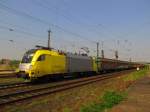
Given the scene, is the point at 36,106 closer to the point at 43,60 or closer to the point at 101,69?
the point at 43,60

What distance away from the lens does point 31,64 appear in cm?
2258

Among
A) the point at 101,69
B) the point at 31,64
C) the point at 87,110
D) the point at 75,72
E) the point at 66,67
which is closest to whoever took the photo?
the point at 87,110

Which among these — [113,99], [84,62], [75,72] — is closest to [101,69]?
[84,62]

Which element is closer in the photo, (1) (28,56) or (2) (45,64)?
(1) (28,56)

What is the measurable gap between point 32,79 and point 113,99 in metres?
12.1

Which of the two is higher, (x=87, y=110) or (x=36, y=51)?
(x=36, y=51)

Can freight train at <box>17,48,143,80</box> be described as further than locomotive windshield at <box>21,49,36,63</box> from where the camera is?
No

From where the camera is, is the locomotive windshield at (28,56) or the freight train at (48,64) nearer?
the freight train at (48,64)

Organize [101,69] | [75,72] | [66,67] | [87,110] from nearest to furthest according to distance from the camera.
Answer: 1. [87,110]
2. [66,67]
3. [75,72]
4. [101,69]

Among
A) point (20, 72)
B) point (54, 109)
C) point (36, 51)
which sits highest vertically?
point (36, 51)

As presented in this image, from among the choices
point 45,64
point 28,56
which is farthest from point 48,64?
point 28,56

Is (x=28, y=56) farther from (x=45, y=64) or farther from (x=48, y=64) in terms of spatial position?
(x=48, y=64)

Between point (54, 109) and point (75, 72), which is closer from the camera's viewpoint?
point (54, 109)

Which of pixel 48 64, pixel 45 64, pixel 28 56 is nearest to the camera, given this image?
pixel 28 56
